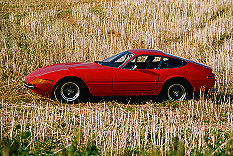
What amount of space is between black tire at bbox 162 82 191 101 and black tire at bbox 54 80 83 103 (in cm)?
225

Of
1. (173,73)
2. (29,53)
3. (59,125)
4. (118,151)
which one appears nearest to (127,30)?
(29,53)

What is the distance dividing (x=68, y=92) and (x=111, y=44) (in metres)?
5.61

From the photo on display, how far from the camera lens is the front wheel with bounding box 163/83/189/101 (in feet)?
26.8

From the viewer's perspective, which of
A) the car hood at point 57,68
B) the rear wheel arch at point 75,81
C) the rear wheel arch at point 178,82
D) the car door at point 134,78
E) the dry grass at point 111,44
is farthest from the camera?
the rear wheel arch at point 178,82

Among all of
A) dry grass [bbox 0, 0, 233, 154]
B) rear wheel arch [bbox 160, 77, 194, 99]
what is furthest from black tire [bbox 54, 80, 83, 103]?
rear wheel arch [bbox 160, 77, 194, 99]

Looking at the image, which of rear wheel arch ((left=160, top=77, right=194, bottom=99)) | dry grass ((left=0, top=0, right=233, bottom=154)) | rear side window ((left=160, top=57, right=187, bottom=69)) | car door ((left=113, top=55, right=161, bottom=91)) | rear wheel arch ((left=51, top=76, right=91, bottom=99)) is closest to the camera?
dry grass ((left=0, top=0, right=233, bottom=154))

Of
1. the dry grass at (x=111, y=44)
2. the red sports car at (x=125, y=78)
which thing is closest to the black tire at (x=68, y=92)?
the red sports car at (x=125, y=78)

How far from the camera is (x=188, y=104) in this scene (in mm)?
8062

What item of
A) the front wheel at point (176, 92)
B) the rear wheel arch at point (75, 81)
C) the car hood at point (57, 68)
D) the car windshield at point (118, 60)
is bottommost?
the front wheel at point (176, 92)

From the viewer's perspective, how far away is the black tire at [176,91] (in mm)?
8172

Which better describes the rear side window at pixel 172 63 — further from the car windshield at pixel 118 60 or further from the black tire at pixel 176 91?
the car windshield at pixel 118 60

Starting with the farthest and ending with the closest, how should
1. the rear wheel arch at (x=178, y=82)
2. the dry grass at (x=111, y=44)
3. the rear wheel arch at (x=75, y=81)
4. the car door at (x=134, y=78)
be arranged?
the rear wheel arch at (x=178, y=82) → the car door at (x=134, y=78) → the rear wheel arch at (x=75, y=81) → the dry grass at (x=111, y=44)

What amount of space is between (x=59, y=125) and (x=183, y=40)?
9.53 meters

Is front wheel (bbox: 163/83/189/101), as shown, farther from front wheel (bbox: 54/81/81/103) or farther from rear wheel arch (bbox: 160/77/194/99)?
front wheel (bbox: 54/81/81/103)
